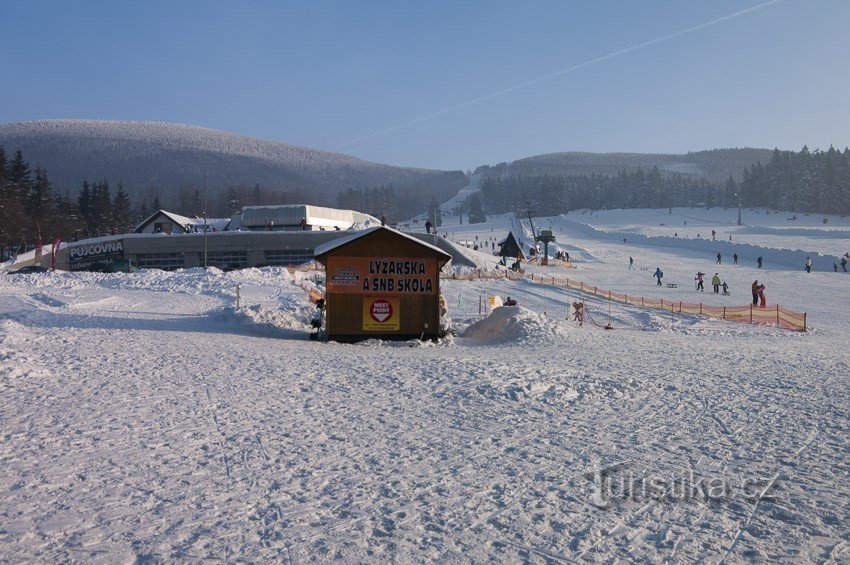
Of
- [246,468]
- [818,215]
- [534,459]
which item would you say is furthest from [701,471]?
[818,215]

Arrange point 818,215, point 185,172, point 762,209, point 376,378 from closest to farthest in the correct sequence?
point 376,378, point 818,215, point 762,209, point 185,172

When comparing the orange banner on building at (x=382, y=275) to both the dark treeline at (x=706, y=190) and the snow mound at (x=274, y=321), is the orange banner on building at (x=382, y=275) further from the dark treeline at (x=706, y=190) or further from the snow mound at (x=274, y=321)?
the dark treeline at (x=706, y=190)

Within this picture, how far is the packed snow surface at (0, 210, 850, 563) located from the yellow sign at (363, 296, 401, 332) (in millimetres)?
806

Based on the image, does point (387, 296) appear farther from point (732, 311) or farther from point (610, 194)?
point (610, 194)

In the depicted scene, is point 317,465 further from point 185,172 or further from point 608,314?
point 185,172

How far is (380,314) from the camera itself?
1769 centimetres

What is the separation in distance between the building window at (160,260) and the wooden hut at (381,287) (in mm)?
33424

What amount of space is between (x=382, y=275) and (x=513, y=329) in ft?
14.1

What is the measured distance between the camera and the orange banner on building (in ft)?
57.7

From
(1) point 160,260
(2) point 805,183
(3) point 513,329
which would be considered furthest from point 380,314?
(2) point 805,183

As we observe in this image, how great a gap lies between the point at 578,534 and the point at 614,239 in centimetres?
7917

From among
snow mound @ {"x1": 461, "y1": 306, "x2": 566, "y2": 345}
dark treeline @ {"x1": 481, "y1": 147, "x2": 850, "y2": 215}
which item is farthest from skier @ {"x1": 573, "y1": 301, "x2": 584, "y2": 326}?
dark treeline @ {"x1": 481, "y1": 147, "x2": 850, "y2": 215}

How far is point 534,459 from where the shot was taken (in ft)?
23.5

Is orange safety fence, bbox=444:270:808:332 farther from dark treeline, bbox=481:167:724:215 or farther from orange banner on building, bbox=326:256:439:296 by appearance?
dark treeline, bbox=481:167:724:215
